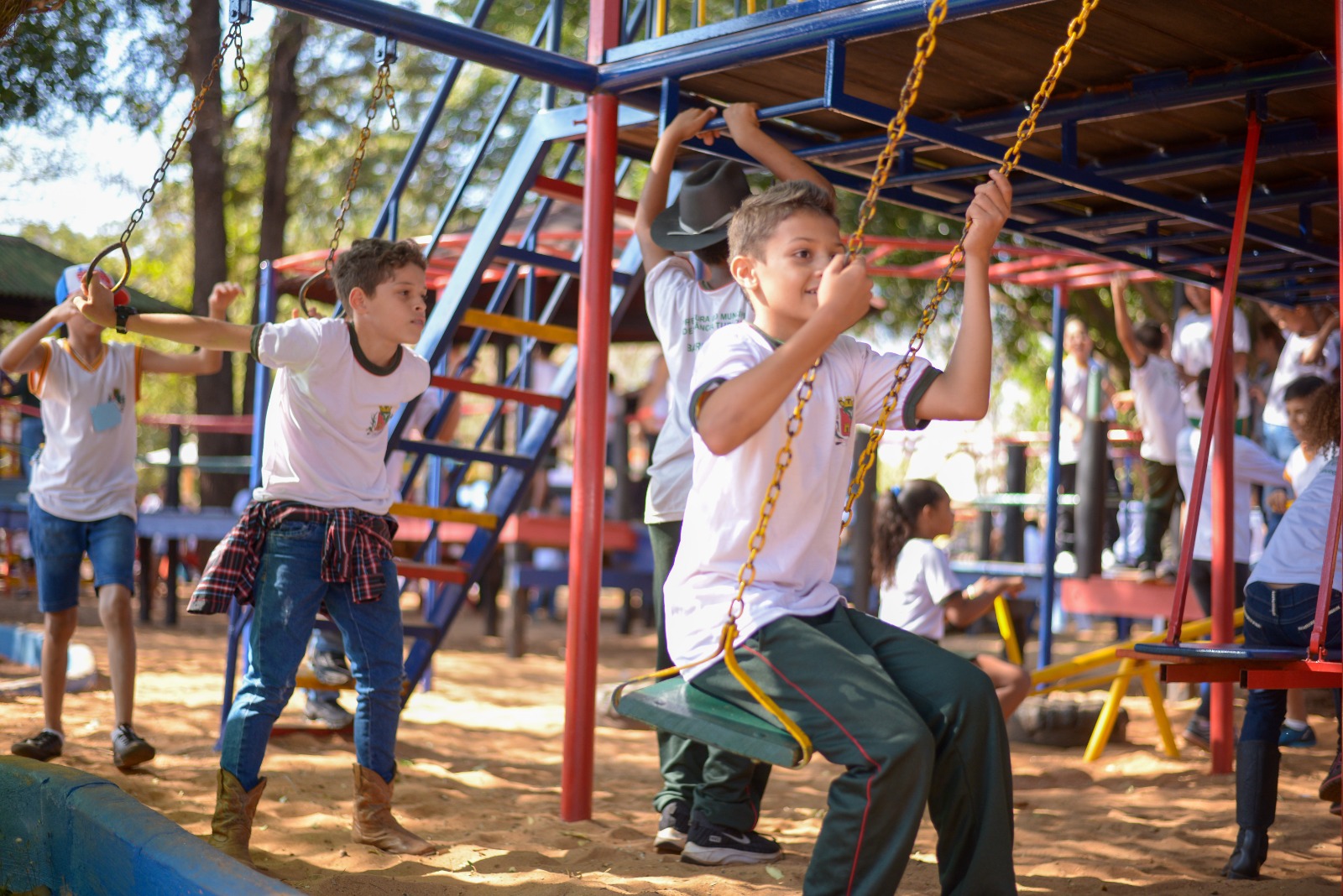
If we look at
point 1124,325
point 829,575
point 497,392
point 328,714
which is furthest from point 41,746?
point 1124,325

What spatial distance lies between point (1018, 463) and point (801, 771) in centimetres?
604

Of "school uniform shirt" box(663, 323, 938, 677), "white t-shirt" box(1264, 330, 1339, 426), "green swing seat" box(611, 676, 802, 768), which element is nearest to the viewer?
"green swing seat" box(611, 676, 802, 768)

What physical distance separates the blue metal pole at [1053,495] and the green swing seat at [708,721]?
519cm

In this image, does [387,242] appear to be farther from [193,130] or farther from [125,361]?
[193,130]

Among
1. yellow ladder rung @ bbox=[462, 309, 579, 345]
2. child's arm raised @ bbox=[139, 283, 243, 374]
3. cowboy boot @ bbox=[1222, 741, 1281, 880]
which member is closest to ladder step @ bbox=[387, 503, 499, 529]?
yellow ladder rung @ bbox=[462, 309, 579, 345]

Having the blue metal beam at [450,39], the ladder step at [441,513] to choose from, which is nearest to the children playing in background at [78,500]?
the ladder step at [441,513]

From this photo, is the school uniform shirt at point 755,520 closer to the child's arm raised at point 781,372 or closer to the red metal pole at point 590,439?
the child's arm raised at point 781,372

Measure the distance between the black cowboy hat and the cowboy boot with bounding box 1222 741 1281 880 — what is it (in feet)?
7.88

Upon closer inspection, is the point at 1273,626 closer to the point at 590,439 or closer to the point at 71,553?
the point at 590,439

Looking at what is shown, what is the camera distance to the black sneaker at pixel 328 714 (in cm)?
638

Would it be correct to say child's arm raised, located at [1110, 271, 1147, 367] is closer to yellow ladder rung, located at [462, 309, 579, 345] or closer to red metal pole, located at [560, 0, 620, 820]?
yellow ladder rung, located at [462, 309, 579, 345]

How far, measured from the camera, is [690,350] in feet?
14.3

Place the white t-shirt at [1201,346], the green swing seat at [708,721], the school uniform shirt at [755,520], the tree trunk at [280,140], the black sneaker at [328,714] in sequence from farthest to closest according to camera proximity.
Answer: the tree trunk at [280,140] < the white t-shirt at [1201,346] < the black sneaker at [328,714] < the school uniform shirt at [755,520] < the green swing seat at [708,721]

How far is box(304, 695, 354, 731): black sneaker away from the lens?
251 inches
